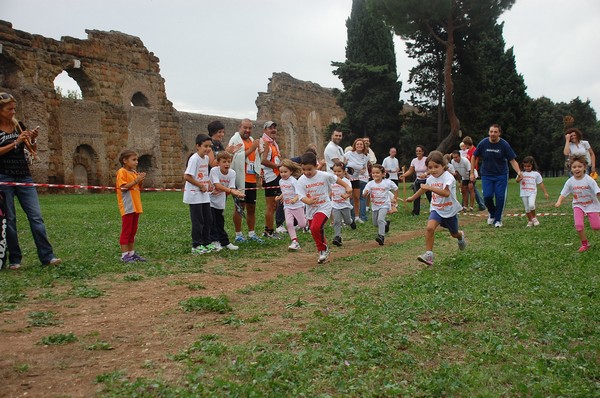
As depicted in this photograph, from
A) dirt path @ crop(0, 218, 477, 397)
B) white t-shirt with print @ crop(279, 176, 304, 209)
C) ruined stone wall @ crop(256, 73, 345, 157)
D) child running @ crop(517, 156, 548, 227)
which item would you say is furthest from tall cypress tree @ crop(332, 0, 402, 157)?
dirt path @ crop(0, 218, 477, 397)

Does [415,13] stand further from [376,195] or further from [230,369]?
[230,369]

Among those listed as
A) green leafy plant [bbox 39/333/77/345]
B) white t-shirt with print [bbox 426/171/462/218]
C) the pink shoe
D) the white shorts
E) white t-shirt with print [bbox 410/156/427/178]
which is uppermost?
white t-shirt with print [bbox 410/156/427/178]

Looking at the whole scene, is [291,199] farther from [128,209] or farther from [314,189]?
[128,209]

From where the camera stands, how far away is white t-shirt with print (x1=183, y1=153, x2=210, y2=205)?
8375 millimetres

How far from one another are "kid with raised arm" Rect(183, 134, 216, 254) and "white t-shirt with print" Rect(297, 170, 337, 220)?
143 cm

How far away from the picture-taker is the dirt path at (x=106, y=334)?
329 cm

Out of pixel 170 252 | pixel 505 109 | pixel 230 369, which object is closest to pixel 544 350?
pixel 230 369

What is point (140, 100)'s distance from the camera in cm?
3128

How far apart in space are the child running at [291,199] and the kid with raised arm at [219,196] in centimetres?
79

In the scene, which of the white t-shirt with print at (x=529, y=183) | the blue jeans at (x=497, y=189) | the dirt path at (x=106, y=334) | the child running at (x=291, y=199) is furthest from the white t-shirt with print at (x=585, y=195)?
the dirt path at (x=106, y=334)

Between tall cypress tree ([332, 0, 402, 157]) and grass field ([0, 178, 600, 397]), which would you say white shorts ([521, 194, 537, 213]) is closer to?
grass field ([0, 178, 600, 397])

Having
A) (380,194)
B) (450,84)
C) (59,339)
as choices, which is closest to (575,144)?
(380,194)

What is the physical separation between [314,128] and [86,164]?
2171 centimetres

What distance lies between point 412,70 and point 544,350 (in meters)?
33.6
